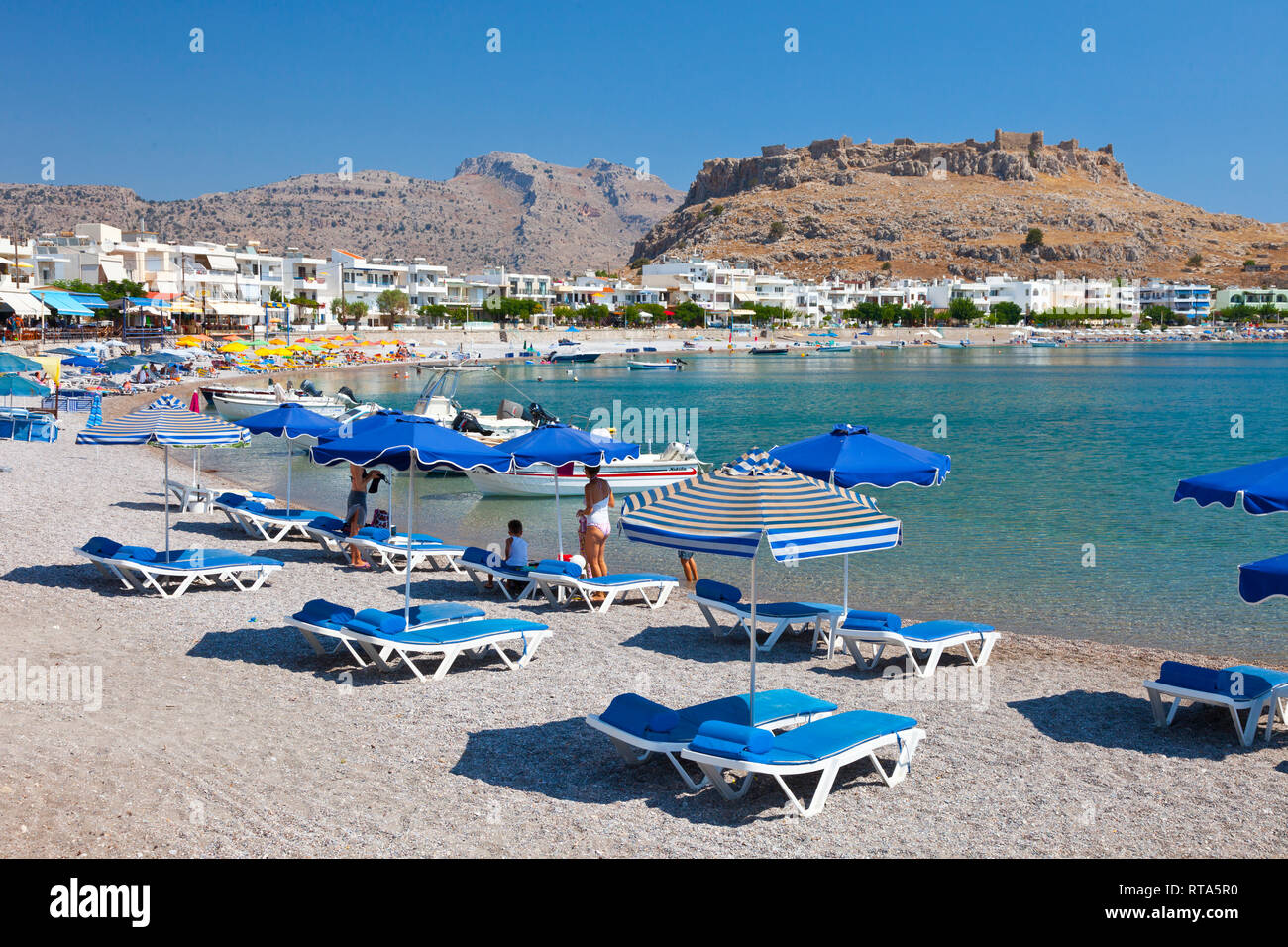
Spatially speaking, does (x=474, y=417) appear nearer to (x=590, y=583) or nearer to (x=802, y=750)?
(x=590, y=583)

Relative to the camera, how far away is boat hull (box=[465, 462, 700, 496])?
75.0 ft

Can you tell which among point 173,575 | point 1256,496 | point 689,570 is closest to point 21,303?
point 173,575

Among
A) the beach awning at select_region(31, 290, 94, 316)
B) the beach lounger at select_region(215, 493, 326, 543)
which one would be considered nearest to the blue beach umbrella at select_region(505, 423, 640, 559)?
the beach lounger at select_region(215, 493, 326, 543)

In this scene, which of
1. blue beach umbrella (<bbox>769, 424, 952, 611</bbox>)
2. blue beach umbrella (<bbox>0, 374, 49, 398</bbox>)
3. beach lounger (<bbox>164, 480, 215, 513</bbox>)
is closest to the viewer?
blue beach umbrella (<bbox>769, 424, 952, 611</bbox>)

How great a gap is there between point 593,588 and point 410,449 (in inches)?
128

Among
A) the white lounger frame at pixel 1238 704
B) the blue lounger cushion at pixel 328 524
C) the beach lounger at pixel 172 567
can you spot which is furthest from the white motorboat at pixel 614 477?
the white lounger frame at pixel 1238 704

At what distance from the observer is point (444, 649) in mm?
9109

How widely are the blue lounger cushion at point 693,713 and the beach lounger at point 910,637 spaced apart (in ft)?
7.46

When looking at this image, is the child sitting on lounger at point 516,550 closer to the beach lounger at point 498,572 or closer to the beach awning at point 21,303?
the beach lounger at point 498,572

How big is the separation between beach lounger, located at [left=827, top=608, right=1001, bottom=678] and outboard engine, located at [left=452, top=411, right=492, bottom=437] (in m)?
17.7

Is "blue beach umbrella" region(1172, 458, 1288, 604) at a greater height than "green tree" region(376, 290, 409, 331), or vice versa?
"green tree" region(376, 290, 409, 331)

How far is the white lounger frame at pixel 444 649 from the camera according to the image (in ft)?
29.7

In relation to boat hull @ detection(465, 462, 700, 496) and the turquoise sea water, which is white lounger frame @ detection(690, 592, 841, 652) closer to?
the turquoise sea water
